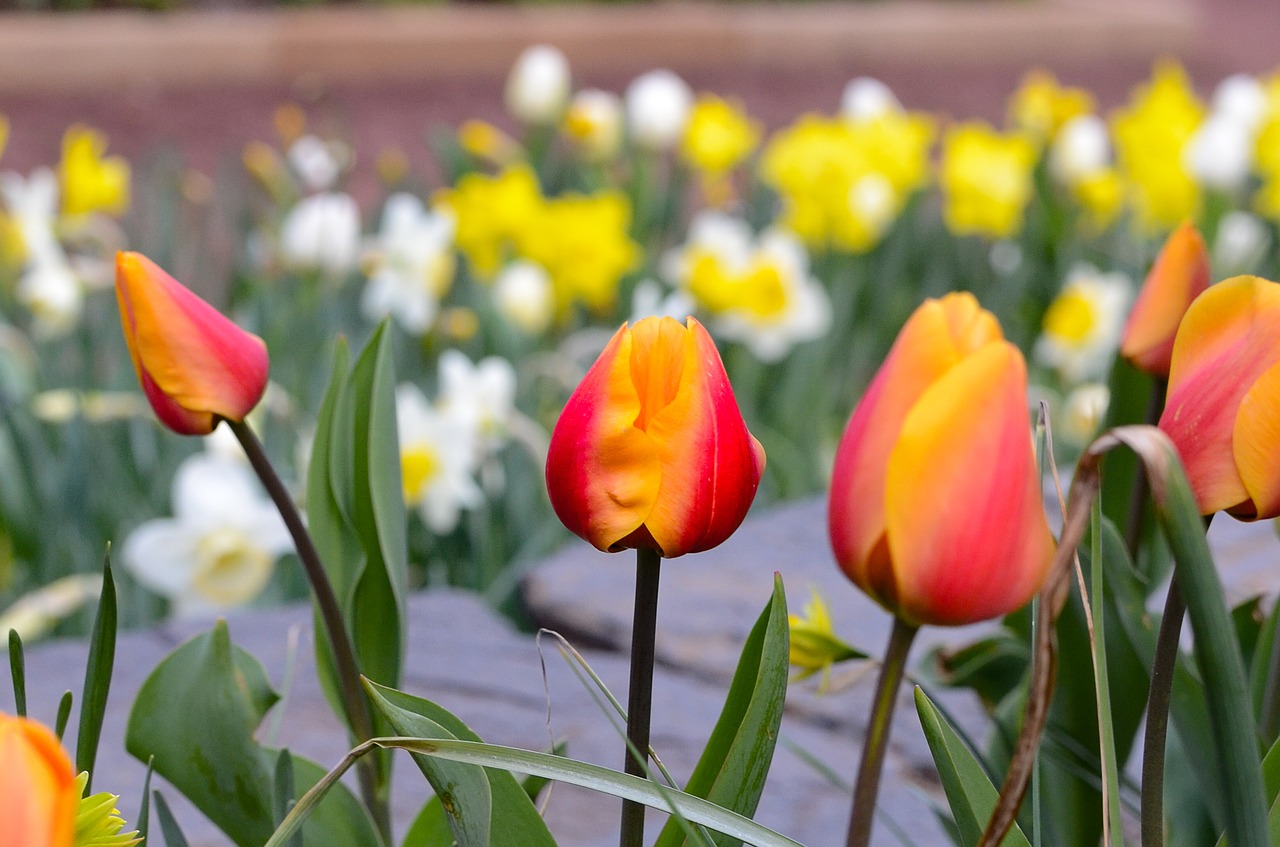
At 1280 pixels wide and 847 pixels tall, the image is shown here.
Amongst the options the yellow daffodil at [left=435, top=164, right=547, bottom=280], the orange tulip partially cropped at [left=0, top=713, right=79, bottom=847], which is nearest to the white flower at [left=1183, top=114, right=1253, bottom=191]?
the yellow daffodil at [left=435, top=164, right=547, bottom=280]

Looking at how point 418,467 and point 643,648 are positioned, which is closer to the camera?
point 643,648

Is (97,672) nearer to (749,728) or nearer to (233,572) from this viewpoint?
(749,728)

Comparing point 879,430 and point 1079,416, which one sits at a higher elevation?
point 879,430

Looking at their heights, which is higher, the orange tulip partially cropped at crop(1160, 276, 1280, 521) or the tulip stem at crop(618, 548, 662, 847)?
the orange tulip partially cropped at crop(1160, 276, 1280, 521)

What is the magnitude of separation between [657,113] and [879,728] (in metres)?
2.49

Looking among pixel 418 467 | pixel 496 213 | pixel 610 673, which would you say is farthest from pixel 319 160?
pixel 610 673

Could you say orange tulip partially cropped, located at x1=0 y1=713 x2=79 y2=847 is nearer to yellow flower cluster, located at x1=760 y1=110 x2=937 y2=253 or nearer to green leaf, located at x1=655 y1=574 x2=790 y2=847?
green leaf, located at x1=655 y1=574 x2=790 y2=847

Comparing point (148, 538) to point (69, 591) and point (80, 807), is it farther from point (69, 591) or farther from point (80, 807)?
point (80, 807)

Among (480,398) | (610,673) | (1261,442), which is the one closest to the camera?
(1261,442)

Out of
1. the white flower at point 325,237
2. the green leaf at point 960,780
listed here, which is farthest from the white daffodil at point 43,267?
the green leaf at point 960,780

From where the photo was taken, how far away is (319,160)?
2.61m

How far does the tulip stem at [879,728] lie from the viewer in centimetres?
53

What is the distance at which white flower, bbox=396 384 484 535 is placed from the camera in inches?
61.4

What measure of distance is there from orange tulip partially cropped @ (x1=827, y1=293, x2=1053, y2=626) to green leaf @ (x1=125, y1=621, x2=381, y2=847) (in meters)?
0.29
